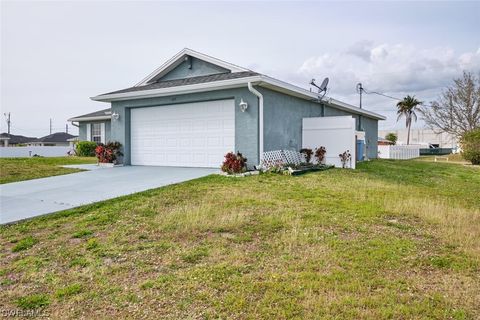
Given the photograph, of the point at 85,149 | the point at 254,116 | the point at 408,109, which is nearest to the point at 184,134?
the point at 254,116

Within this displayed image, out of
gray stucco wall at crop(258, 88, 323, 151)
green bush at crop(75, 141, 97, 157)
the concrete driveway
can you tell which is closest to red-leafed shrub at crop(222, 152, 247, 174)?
the concrete driveway

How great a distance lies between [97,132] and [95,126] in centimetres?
42

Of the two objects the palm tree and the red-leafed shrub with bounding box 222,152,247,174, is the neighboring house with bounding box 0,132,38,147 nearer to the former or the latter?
the red-leafed shrub with bounding box 222,152,247,174

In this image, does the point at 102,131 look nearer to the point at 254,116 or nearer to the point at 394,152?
the point at 254,116

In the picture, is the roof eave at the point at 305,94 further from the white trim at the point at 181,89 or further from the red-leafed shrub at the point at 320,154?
the red-leafed shrub at the point at 320,154

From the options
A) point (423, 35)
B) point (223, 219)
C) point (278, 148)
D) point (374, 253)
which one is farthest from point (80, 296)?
point (423, 35)

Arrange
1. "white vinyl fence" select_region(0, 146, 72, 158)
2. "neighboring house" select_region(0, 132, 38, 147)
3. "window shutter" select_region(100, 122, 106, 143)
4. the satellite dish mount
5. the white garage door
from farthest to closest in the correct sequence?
"neighboring house" select_region(0, 132, 38, 147) → "white vinyl fence" select_region(0, 146, 72, 158) → "window shutter" select_region(100, 122, 106, 143) → the satellite dish mount → the white garage door

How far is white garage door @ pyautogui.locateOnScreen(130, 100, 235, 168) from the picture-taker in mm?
12141

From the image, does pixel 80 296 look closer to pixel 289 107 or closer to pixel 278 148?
pixel 278 148

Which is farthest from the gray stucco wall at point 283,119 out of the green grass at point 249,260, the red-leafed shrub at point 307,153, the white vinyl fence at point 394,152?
the white vinyl fence at point 394,152

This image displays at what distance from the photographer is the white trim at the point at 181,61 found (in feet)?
41.4

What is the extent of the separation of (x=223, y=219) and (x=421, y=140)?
63485 mm

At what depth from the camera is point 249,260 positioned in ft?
13.3

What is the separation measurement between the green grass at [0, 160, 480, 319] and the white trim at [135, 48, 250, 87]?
6.77 metres
